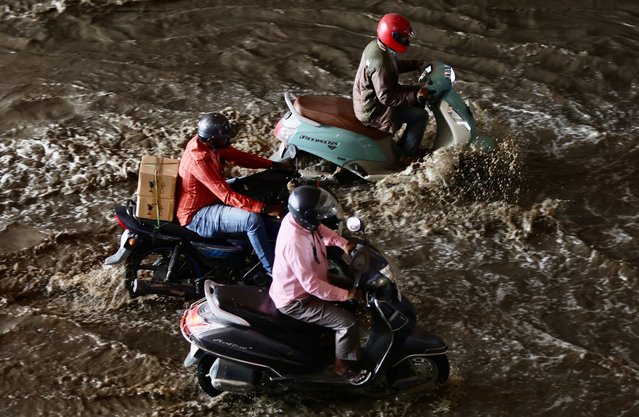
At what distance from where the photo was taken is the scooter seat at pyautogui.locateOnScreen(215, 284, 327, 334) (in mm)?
5715

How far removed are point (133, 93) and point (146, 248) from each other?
4.70 metres

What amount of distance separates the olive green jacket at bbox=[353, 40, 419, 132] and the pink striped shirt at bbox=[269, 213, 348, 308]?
2.92m

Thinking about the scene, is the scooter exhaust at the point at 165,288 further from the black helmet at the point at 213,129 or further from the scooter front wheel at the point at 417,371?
the scooter front wheel at the point at 417,371

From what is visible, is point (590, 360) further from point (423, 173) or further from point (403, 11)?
point (403, 11)

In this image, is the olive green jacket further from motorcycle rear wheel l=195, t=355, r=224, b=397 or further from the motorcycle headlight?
motorcycle rear wheel l=195, t=355, r=224, b=397

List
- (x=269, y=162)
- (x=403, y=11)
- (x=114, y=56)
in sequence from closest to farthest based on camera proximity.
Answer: (x=269, y=162) < (x=114, y=56) < (x=403, y=11)

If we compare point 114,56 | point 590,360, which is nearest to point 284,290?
point 590,360

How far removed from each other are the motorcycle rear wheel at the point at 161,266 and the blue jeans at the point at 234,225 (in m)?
0.33

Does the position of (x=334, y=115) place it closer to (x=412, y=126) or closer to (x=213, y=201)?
(x=412, y=126)

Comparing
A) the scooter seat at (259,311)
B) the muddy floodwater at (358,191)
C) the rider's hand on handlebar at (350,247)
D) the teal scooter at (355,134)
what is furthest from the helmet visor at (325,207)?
the teal scooter at (355,134)

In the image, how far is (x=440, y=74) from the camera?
8.45 meters

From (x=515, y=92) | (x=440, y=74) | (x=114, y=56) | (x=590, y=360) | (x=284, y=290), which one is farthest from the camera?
(x=114, y=56)

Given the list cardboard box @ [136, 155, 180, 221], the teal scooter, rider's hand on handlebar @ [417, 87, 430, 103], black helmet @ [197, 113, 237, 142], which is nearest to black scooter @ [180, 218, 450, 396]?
cardboard box @ [136, 155, 180, 221]

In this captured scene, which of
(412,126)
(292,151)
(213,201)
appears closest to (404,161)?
(412,126)
